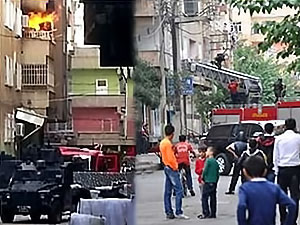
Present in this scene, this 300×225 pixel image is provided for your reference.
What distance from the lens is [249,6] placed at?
3674mm

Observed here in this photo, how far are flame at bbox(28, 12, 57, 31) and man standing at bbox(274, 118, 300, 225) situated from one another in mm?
1668

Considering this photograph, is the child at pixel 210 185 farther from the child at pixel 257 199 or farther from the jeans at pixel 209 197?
the child at pixel 257 199

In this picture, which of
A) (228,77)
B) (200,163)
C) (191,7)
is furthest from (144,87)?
(200,163)

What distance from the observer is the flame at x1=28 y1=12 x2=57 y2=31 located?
2742mm

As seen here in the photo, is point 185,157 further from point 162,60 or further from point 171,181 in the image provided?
point 162,60

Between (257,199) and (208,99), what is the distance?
101cm

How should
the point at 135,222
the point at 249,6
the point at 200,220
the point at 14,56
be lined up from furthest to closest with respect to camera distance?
1. the point at 200,220
2. the point at 249,6
3. the point at 135,222
4. the point at 14,56

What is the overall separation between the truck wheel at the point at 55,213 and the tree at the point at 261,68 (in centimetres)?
127

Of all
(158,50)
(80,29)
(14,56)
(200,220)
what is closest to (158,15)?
(158,50)

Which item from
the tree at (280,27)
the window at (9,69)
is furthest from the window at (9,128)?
the tree at (280,27)

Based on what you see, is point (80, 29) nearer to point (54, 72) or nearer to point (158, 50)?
point (54, 72)

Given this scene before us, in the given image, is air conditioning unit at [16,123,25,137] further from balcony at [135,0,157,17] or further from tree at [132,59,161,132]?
balcony at [135,0,157,17]

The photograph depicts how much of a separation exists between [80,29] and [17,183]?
1.56 ft

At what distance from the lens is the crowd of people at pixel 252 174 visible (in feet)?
9.54
